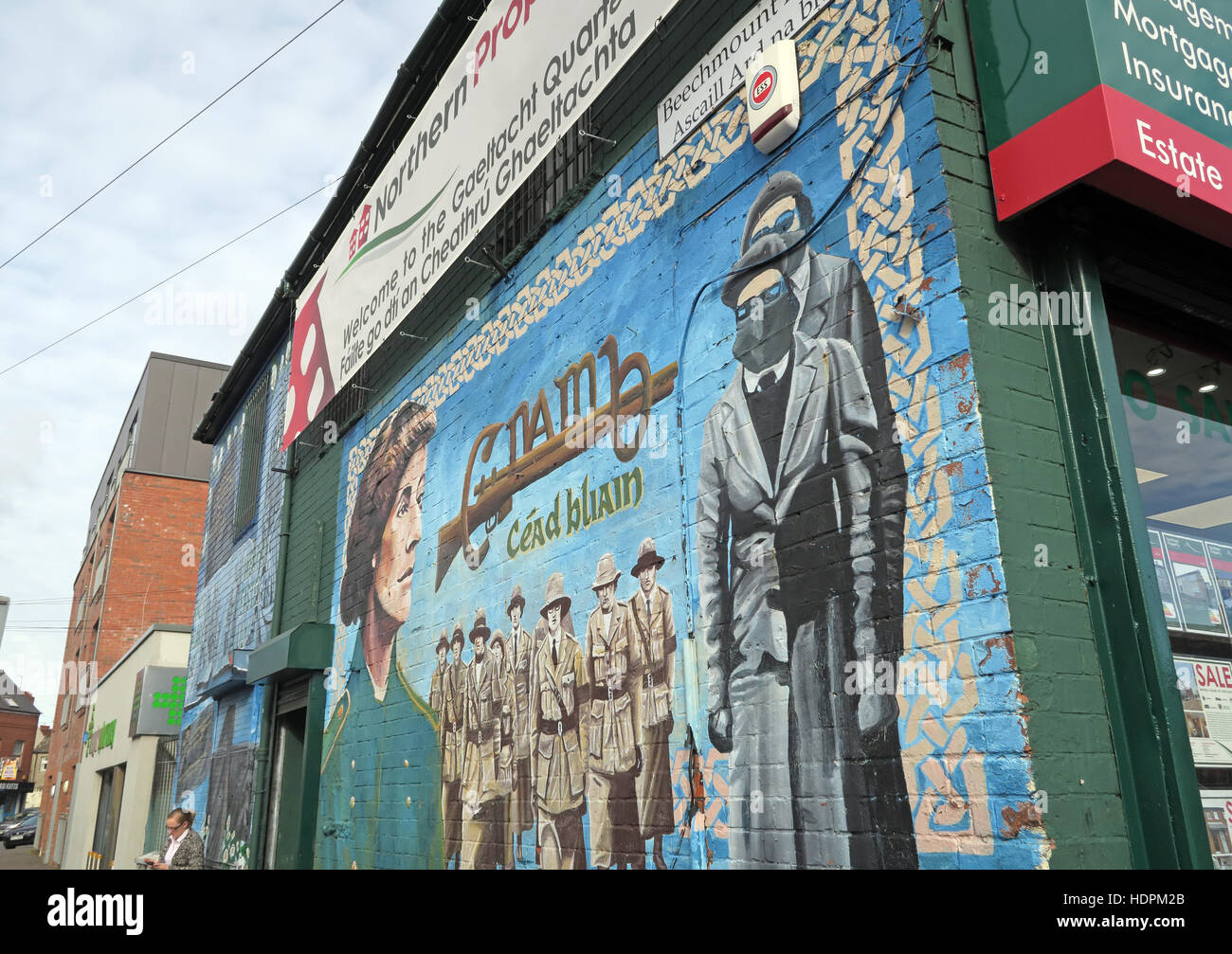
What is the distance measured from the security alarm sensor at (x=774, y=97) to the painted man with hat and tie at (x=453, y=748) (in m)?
4.24

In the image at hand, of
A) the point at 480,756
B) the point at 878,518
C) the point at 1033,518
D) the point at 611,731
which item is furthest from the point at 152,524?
the point at 1033,518

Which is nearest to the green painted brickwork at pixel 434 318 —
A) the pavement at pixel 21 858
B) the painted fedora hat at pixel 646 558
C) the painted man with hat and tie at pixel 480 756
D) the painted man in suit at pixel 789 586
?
the painted man in suit at pixel 789 586

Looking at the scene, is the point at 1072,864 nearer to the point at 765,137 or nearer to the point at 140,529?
the point at 765,137

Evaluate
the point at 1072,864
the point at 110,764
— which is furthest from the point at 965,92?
the point at 110,764

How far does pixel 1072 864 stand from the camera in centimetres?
289

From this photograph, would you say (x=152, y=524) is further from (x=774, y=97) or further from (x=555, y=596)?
(x=774, y=97)

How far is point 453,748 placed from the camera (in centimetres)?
676

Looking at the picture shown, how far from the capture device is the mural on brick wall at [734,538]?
3.35 metres

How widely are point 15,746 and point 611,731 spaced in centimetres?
7978

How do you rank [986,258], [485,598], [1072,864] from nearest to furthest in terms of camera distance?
1. [1072,864]
2. [986,258]
3. [485,598]

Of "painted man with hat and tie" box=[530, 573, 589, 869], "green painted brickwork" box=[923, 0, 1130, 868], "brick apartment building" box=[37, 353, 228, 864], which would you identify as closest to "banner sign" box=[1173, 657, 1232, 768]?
"green painted brickwork" box=[923, 0, 1130, 868]

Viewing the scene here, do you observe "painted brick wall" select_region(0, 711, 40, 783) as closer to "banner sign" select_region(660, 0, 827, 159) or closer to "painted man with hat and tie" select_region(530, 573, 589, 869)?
"painted man with hat and tie" select_region(530, 573, 589, 869)

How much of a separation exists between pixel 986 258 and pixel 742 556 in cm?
168
